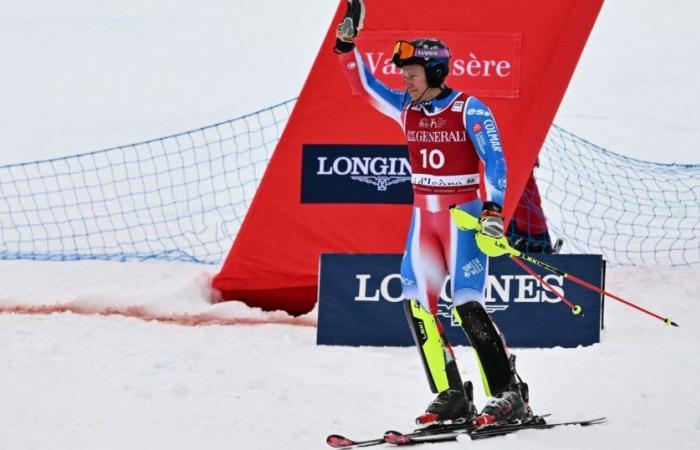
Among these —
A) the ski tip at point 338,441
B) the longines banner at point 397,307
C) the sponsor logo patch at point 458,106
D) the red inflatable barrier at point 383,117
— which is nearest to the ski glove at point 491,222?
the sponsor logo patch at point 458,106

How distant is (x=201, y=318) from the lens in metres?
8.14

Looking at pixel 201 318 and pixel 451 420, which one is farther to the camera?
pixel 201 318

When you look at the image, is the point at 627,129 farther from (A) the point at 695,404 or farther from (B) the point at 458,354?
(A) the point at 695,404

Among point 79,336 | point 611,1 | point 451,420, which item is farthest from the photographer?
point 611,1

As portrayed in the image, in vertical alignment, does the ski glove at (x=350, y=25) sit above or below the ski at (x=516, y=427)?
above

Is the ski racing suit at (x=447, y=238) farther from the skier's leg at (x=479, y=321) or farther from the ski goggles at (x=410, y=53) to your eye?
the ski goggles at (x=410, y=53)

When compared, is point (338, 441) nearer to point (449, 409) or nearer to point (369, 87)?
point (449, 409)

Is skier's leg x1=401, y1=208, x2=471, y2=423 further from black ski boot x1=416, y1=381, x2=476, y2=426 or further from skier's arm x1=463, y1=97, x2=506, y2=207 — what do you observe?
skier's arm x1=463, y1=97, x2=506, y2=207

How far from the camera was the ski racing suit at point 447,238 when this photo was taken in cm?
569

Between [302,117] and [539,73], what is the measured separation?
1412 mm

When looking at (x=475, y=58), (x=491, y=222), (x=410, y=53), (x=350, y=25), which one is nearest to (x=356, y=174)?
(x=475, y=58)

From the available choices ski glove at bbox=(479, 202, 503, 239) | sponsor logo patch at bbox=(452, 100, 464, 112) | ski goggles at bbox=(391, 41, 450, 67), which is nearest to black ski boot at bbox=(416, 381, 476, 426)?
ski glove at bbox=(479, 202, 503, 239)

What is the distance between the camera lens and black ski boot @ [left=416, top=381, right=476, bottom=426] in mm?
5691

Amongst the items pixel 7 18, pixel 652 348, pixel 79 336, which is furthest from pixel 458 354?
pixel 7 18
